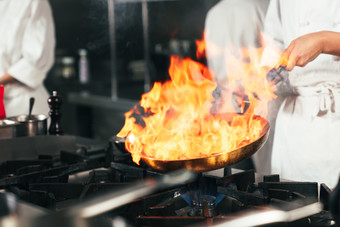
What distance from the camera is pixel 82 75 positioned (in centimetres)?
477

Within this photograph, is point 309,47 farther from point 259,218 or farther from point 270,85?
point 259,218

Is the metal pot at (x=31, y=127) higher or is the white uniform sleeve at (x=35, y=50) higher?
the white uniform sleeve at (x=35, y=50)

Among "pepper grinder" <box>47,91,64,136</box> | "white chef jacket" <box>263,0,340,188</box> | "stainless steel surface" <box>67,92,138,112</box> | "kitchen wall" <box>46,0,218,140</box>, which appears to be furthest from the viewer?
"stainless steel surface" <box>67,92,138,112</box>

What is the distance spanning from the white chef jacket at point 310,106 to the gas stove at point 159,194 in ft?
1.30

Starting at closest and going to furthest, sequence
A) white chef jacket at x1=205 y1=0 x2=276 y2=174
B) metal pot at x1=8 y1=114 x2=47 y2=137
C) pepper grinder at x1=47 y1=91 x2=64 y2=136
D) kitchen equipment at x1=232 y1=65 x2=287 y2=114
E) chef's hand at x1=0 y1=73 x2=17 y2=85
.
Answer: kitchen equipment at x1=232 y1=65 x2=287 y2=114 < metal pot at x1=8 y1=114 x2=47 y2=137 < pepper grinder at x1=47 y1=91 x2=64 y2=136 < white chef jacket at x1=205 y1=0 x2=276 y2=174 < chef's hand at x1=0 y1=73 x2=17 y2=85

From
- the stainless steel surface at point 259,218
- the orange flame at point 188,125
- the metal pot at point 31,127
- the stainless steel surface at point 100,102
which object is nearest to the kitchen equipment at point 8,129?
the metal pot at point 31,127

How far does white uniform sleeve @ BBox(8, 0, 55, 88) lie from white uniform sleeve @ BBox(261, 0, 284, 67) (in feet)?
4.38

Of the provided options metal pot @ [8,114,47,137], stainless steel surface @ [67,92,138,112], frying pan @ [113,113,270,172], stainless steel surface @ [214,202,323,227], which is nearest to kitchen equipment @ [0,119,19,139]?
metal pot @ [8,114,47,137]

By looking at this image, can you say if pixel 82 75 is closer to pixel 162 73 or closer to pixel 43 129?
pixel 162 73

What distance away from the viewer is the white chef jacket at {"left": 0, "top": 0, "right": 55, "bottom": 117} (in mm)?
2344

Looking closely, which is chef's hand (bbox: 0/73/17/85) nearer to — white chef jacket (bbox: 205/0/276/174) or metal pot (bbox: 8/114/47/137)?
metal pot (bbox: 8/114/47/137)

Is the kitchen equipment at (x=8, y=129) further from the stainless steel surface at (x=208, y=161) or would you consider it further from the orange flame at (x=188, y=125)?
the stainless steel surface at (x=208, y=161)

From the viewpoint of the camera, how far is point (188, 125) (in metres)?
1.20

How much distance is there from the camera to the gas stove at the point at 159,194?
0.85 metres
